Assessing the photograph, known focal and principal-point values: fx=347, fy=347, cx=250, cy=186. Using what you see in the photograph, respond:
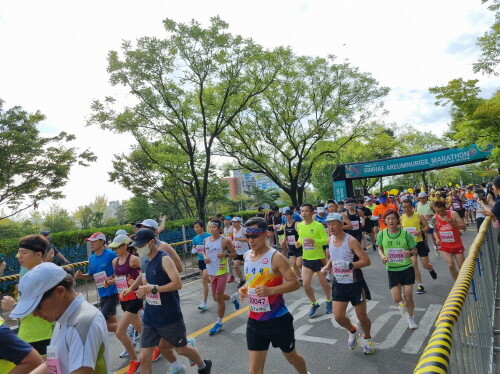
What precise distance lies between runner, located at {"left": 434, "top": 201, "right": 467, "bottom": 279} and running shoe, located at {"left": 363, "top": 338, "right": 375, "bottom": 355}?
306 cm

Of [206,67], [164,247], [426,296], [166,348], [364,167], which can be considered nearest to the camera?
[166,348]

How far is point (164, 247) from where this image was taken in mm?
4973

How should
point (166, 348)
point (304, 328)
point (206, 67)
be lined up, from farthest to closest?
1. point (206, 67)
2. point (304, 328)
3. point (166, 348)

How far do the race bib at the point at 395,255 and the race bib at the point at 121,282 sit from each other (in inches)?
160

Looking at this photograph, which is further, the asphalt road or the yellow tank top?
the yellow tank top

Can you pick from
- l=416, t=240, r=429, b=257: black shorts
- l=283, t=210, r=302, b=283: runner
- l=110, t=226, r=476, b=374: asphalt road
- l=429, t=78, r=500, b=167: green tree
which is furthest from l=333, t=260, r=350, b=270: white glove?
l=429, t=78, r=500, b=167: green tree

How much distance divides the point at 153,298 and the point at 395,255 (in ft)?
12.2

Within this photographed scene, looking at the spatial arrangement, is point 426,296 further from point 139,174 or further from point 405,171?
point 139,174

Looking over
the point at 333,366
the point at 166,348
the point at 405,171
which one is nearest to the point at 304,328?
the point at 333,366

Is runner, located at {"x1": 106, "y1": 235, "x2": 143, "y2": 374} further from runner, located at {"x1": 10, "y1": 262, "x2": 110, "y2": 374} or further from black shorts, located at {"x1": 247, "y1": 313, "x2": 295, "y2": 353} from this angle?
runner, located at {"x1": 10, "y1": 262, "x2": 110, "y2": 374}

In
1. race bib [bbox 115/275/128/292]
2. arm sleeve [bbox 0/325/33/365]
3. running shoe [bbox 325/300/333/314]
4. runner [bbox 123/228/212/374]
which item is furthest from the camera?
running shoe [bbox 325/300/333/314]

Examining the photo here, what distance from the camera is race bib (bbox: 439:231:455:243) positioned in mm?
6680

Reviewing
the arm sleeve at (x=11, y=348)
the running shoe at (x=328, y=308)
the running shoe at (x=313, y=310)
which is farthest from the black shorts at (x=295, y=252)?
the arm sleeve at (x=11, y=348)

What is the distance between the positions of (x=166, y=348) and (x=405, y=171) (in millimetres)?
21160
